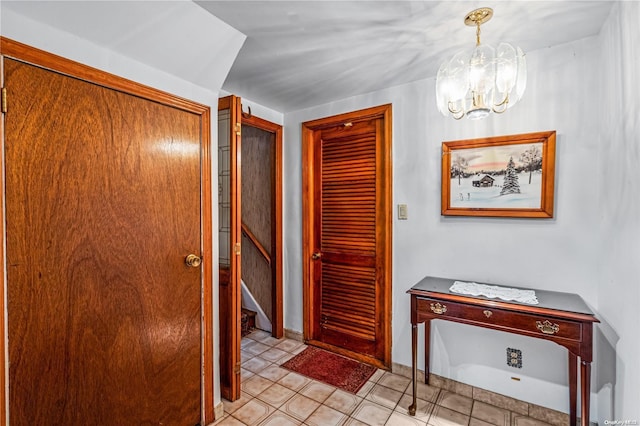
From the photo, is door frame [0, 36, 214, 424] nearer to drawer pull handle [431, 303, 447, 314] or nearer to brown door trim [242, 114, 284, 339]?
brown door trim [242, 114, 284, 339]

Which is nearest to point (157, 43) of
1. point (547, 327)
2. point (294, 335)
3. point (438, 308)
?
point (438, 308)

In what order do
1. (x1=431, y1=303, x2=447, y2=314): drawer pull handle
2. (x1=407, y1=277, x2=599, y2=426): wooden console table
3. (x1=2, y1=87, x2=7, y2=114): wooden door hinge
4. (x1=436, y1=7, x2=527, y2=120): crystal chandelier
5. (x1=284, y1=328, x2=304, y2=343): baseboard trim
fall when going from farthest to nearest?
(x1=284, y1=328, x2=304, y2=343): baseboard trim → (x1=431, y1=303, x2=447, y2=314): drawer pull handle → (x1=407, y1=277, x2=599, y2=426): wooden console table → (x1=436, y1=7, x2=527, y2=120): crystal chandelier → (x1=2, y1=87, x2=7, y2=114): wooden door hinge

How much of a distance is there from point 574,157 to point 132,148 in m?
2.40

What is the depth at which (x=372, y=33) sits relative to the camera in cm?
164

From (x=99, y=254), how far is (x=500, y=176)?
88.6 inches

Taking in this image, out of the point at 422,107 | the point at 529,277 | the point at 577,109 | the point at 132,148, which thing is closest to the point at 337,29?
the point at 422,107

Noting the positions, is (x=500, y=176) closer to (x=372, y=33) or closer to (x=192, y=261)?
(x=372, y=33)

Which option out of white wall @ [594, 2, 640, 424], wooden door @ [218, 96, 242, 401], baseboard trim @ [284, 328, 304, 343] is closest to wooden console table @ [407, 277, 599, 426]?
white wall @ [594, 2, 640, 424]

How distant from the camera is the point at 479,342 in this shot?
2008 millimetres

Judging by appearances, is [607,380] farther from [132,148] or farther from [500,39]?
[132,148]

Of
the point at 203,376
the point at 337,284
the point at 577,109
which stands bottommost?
the point at 203,376

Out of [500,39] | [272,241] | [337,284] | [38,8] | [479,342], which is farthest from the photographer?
[272,241]

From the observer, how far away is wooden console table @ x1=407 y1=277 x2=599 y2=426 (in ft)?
4.66

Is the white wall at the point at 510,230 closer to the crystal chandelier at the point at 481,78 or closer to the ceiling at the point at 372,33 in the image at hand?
the ceiling at the point at 372,33
